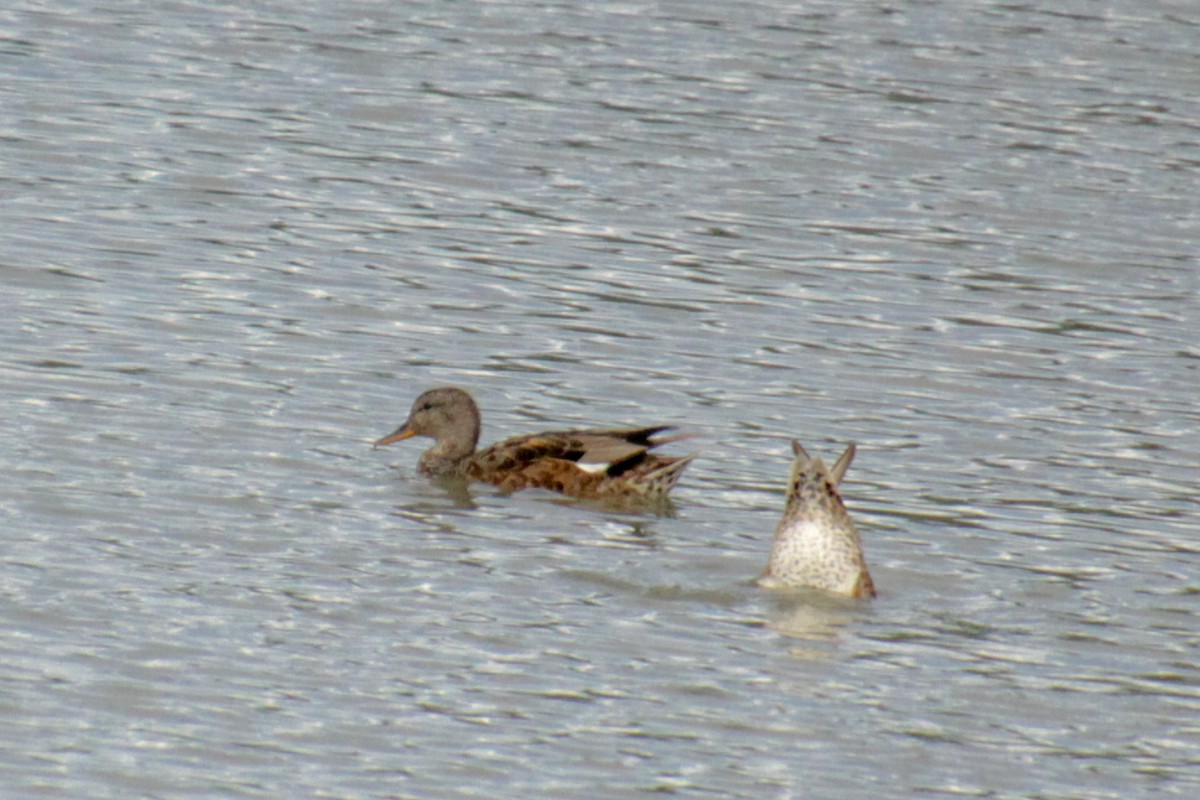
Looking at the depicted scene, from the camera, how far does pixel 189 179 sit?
1864 centimetres

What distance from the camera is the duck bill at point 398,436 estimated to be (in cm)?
1269

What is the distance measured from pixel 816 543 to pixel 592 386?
388cm

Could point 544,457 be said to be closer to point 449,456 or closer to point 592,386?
point 449,456

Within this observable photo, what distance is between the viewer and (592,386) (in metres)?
14.1

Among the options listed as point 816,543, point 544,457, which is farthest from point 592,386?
point 816,543

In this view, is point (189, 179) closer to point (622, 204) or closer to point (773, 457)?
point (622, 204)

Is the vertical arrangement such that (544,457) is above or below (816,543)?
below

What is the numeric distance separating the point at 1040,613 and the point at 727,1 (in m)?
17.8

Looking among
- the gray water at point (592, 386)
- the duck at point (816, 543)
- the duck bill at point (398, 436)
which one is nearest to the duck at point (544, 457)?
the duck bill at point (398, 436)

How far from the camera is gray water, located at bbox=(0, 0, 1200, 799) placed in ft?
28.1

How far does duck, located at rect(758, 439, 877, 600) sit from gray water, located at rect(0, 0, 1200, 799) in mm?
134

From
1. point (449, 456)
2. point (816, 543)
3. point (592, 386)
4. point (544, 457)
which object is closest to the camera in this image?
point (816, 543)

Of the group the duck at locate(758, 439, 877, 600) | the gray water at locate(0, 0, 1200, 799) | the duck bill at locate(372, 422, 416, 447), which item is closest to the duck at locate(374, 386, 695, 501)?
the duck bill at locate(372, 422, 416, 447)

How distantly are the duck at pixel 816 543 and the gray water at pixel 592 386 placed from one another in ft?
0.44
